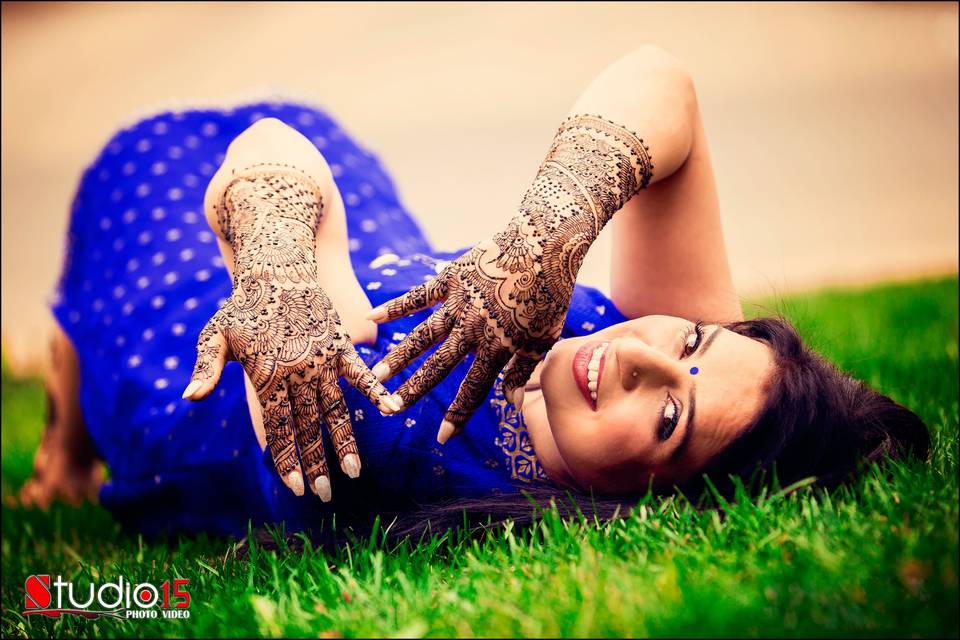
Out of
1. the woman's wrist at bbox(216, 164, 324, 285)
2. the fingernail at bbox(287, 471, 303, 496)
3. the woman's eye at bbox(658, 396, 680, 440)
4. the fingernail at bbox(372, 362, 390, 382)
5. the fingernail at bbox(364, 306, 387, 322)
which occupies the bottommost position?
the woman's eye at bbox(658, 396, 680, 440)

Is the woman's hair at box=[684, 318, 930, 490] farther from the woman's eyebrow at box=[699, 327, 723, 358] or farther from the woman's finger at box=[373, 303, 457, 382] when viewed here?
the woman's finger at box=[373, 303, 457, 382]

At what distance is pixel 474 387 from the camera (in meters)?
→ 2.00

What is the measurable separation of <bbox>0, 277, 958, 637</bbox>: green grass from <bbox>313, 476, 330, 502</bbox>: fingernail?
15cm

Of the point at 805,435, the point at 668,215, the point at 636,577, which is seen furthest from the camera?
the point at 668,215

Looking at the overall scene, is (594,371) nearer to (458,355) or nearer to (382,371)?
(458,355)

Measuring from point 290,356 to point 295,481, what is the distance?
12.0 inches

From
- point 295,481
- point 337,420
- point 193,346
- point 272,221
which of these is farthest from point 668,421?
point 193,346

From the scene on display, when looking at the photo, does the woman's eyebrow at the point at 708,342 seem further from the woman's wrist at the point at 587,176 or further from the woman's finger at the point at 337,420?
the woman's finger at the point at 337,420

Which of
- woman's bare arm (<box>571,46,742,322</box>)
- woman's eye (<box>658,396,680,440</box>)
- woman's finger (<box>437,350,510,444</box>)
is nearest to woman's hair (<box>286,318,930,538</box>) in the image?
woman's eye (<box>658,396,680,440</box>)

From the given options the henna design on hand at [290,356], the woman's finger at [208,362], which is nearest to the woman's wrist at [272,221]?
the henna design on hand at [290,356]

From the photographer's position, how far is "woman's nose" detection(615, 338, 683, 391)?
7.24 ft

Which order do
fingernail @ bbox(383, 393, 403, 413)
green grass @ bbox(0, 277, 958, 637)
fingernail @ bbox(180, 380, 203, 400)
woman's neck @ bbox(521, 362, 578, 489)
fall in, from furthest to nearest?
woman's neck @ bbox(521, 362, 578, 489) → fingernail @ bbox(383, 393, 403, 413) → fingernail @ bbox(180, 380, 203, 400) → green grass @ bbox(0, 277, 958, 637)

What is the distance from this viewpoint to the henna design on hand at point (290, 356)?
1900 mm

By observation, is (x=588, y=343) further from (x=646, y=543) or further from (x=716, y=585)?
(x=716, y=585)
